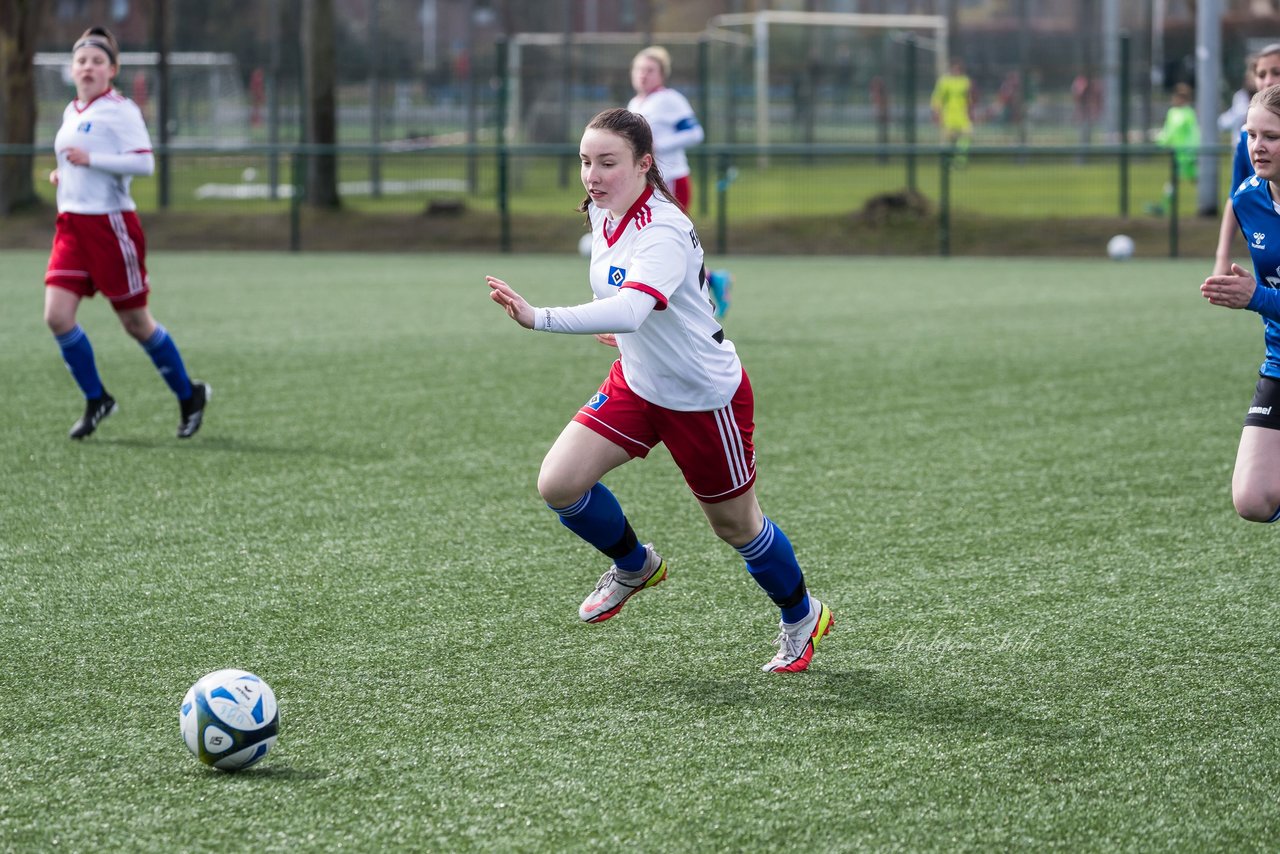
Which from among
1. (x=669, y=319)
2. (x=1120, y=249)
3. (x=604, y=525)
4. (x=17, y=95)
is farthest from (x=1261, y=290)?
(x=17, y=95)

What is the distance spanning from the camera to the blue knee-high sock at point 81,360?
776 centimetres

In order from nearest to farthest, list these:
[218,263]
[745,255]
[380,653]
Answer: [380,653], [218,263], [745,255]

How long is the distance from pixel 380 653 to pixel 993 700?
1.67 metres

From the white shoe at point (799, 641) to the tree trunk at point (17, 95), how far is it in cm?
2065

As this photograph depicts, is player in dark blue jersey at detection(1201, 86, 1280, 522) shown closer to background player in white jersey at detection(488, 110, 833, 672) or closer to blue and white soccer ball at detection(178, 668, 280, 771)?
background player in white jersey at detection(488, 110, 833, 672)

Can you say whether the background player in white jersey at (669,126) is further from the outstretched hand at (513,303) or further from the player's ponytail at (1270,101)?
the outstretched hand at (513,303)

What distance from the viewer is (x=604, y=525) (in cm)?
439

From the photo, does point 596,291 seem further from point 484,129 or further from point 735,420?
point 484,129

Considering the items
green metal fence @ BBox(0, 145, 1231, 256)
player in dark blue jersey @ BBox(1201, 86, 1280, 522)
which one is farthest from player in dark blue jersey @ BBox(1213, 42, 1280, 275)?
green metal fence @ BBox(0, 145, 1231, 256)

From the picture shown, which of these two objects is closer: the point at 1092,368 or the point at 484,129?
the point at 1092,368

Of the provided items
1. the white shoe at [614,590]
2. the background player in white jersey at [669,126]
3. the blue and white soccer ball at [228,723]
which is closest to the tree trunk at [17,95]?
the background player in white jersey at [669,126]

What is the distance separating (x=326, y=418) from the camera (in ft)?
27.2

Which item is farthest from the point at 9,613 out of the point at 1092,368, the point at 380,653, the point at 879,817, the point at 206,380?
the point at 1092,368

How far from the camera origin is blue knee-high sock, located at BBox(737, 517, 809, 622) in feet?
13.9
